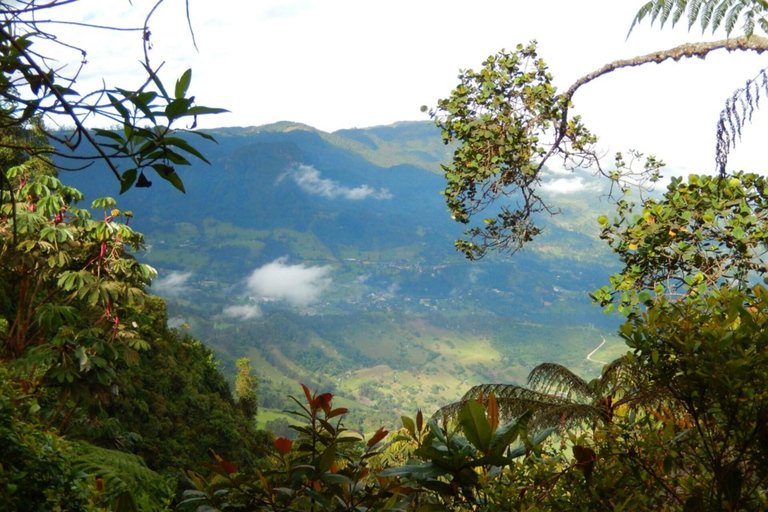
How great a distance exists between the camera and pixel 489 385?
411cm

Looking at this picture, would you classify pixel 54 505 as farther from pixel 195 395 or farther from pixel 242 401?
pixel 242 401

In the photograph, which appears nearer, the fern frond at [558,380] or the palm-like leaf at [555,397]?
the palm-like leaf at [555,397]

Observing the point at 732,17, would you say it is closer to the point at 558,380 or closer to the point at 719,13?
the point at 719,13

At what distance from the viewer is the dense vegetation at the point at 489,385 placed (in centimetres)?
121

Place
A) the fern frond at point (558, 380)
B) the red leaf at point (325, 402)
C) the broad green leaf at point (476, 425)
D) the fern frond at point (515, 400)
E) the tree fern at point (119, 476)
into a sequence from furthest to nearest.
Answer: the fern frond at point (558, 380)
the fern frond at point (515, 400)
the tree fern at point (119, 476)
the red leaf at point (325, 402)
the broad green leaf at point (476, 425)

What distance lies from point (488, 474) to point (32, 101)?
1172 mm

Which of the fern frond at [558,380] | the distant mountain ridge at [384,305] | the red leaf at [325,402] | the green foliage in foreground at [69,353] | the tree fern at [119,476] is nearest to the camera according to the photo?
the red leaf at [325,402]

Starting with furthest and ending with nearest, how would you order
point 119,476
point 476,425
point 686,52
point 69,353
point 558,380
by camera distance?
point 558,380 < point 686,52 < point 69,353 < point 119,476 < point 476,425

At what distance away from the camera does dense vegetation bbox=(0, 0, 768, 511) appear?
1210 mm

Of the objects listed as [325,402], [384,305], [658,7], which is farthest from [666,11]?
[384,305]

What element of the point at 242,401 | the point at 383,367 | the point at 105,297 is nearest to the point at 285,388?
the point at 383,367

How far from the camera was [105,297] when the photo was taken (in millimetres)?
4176

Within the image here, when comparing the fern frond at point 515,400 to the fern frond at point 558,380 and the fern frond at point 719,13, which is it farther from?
the fern frond at point 719,13

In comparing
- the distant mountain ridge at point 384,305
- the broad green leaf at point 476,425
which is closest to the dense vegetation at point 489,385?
the broad green leaf at point 476,425
